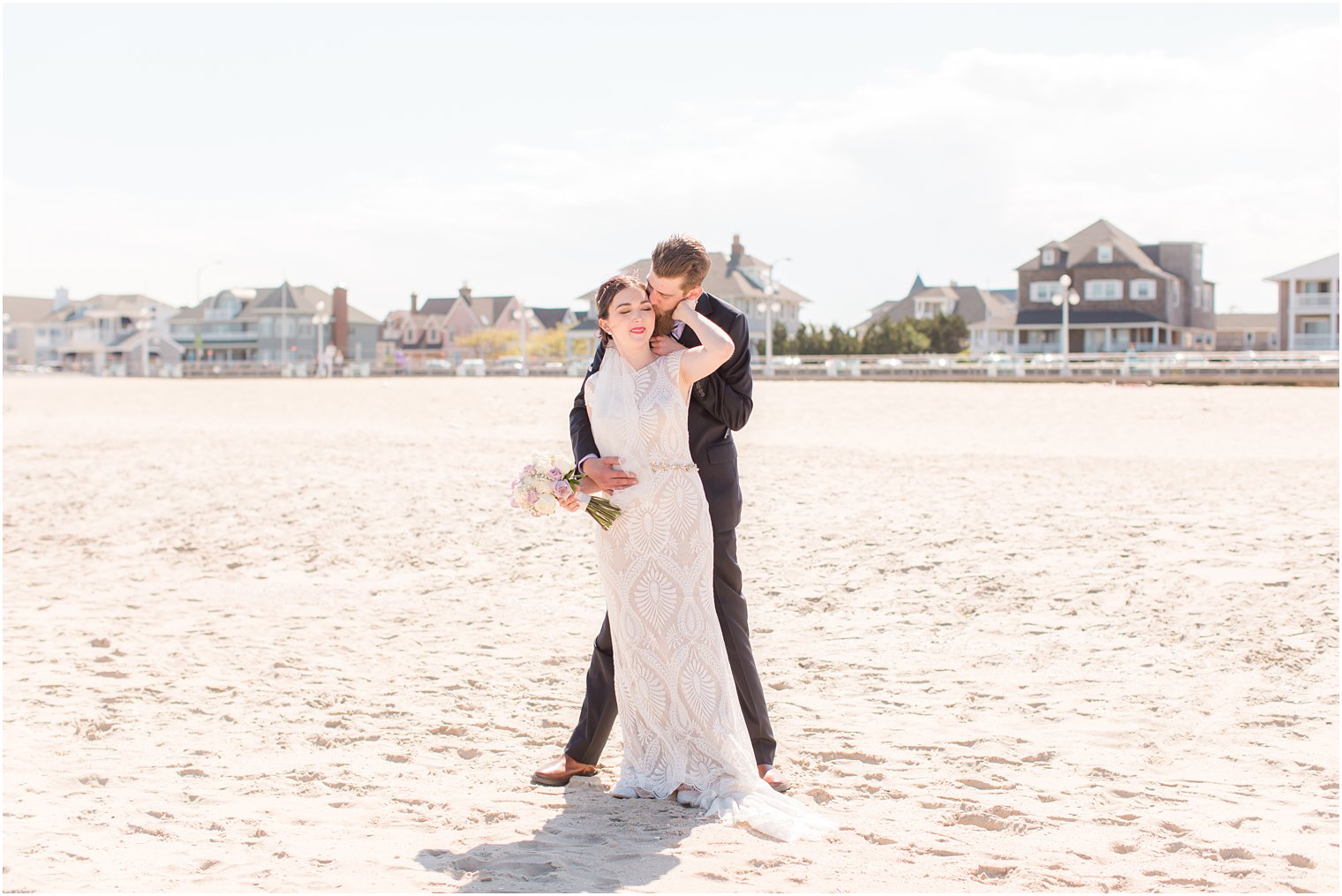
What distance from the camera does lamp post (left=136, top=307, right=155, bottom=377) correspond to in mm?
63812

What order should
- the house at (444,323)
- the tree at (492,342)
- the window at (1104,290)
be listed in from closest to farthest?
the window at (1104,290)
the tree at (492,342)
the house at (444,323)

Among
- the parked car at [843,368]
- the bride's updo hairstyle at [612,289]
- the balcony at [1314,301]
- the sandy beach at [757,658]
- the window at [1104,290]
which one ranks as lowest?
the sandy beach at [757,658]

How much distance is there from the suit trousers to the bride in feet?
0.41

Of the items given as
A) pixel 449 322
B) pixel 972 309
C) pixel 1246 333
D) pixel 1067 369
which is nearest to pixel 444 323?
pixel 449 322

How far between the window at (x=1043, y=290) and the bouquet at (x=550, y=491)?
6397 centimetres

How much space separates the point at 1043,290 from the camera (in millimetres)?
65562

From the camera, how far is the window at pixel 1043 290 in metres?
65.2

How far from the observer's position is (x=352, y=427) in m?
20.6

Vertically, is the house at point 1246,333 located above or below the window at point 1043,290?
below

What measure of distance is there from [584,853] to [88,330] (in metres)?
108

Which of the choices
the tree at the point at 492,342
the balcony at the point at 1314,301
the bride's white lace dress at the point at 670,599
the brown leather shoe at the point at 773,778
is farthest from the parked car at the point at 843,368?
the tree at the point at 492,342

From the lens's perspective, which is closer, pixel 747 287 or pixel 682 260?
pixel 682 260

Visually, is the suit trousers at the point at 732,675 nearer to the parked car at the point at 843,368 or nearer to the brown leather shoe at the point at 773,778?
the brown leather shoe at the point at 773,778

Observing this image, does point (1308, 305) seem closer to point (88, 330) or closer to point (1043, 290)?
point (1043, 290)
